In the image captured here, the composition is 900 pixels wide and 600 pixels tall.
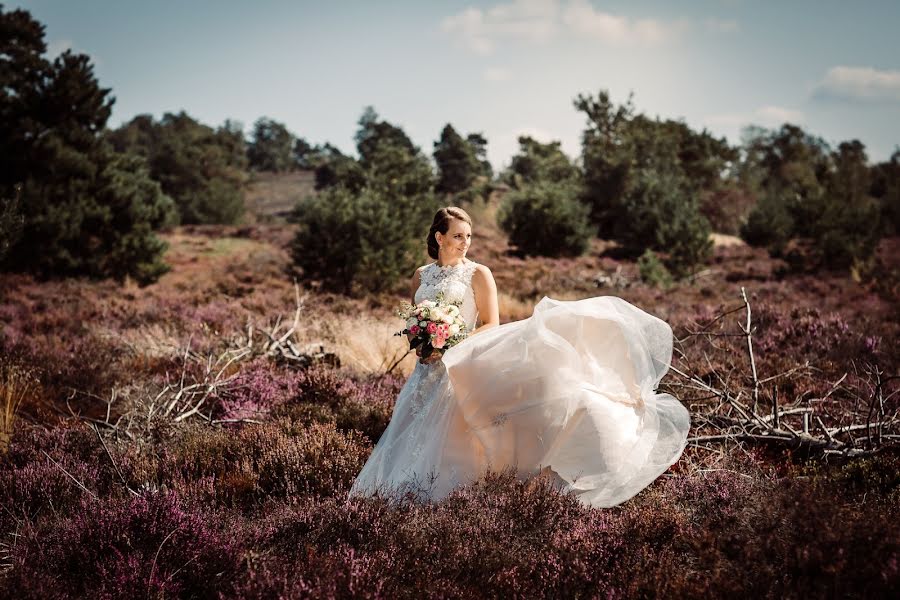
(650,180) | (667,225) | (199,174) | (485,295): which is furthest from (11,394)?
(199,174)

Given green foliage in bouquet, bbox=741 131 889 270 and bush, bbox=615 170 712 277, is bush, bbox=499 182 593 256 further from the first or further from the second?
green foliage in bouquet, bbox=741 131 889 270

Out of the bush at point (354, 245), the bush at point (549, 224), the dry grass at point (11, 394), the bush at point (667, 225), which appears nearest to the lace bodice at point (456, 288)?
the dry grass at point (11, 394)

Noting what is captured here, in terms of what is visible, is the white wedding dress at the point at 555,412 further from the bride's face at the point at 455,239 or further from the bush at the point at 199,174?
the bush at the point at 199,174

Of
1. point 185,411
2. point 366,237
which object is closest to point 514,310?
Result: point 366,237

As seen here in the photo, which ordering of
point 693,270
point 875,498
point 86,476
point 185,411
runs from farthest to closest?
point 693,270, point 185,411, point 86,476, point 875,498

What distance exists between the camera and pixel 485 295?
400 centimetres

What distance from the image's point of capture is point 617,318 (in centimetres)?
336

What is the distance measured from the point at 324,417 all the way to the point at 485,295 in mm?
1775

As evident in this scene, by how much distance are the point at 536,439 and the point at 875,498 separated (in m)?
1.78

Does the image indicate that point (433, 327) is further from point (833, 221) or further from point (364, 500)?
point (833, 221)

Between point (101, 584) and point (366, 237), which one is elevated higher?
point (366, 237)

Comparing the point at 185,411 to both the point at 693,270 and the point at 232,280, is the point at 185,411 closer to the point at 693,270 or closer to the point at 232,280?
the point at 232,280

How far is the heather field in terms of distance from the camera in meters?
2.29

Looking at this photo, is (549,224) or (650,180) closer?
(549,224)
